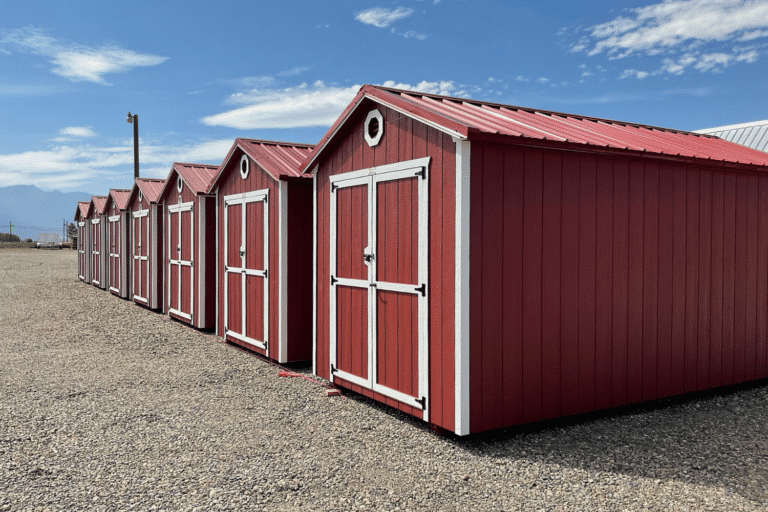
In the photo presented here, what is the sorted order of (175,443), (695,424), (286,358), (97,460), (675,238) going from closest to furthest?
(97,460)
(175,443)
(695,424)
(675,238)
(286,358)

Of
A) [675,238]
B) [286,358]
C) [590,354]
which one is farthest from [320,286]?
[675,238]

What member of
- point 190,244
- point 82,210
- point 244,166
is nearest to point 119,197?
point 82,210

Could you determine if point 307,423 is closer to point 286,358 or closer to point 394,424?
point 394,424

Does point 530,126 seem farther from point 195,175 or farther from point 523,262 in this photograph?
point 195,175

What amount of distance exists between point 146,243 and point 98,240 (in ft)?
20.0

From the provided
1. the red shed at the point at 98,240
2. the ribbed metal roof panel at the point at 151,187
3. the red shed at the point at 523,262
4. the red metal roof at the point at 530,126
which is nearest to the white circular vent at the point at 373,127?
the red shed at the point at 523,262

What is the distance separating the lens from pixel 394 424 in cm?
527

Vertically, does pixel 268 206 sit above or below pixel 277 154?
below

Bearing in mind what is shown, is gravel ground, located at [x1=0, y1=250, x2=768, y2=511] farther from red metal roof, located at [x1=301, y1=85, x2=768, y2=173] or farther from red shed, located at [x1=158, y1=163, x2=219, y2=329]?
red shed, located at [x1=158, y1=163, x2=219, y2=329]

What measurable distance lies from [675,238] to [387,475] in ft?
12.4

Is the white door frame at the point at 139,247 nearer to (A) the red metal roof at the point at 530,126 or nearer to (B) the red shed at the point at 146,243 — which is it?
(B) the red shed at the point at 146,243

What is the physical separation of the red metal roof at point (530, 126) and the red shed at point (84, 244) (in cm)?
1614

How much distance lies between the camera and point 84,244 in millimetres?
20703

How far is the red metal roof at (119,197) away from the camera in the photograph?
15.8 m
